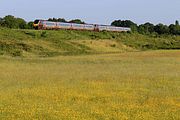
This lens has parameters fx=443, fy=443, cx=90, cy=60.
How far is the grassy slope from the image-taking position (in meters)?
56.9

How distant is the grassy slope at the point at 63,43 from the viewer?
5689cm

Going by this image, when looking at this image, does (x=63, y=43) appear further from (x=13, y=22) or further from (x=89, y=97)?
(x=89, y=97)

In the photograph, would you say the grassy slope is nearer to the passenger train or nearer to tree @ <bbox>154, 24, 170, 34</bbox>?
the passenger train

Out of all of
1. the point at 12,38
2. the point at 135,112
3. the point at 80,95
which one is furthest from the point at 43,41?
the point at 135,112

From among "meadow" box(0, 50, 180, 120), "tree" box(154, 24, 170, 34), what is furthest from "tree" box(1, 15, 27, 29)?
"meadow" box(0, 50, 180, 120)

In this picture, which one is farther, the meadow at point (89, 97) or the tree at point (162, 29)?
the tree at point (162, 29)

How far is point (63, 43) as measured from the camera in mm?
67938

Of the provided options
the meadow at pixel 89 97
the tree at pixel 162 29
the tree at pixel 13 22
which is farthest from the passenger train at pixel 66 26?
the meadow at pixel 89 97

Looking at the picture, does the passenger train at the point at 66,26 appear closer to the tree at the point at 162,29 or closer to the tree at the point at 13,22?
the tree at the point at 13,22

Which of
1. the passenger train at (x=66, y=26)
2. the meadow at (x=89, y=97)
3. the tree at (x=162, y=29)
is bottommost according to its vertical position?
the tree at (x=162, y=29)

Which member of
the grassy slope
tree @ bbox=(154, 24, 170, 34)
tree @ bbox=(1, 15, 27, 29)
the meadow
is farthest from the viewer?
tree @ bbox=(154, 24, 170, 34)

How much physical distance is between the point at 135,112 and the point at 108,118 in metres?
1.41

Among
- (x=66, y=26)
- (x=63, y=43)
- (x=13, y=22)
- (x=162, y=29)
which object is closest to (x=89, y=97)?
(x=63, y=43)

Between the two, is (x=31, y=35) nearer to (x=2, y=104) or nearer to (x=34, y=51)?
(x=34, y=51)
